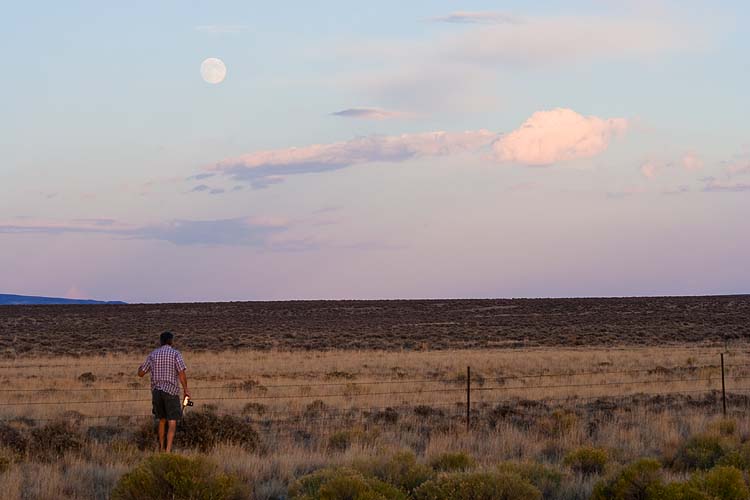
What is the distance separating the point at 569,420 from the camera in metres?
15.9

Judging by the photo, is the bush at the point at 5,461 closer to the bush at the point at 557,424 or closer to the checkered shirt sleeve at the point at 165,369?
the checkered shirt sleeve at the point at 165,369

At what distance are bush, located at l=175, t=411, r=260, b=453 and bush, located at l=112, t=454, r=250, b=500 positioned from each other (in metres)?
3.65

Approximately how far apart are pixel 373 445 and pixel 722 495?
18.3 feet

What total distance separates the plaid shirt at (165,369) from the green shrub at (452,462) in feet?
12.0

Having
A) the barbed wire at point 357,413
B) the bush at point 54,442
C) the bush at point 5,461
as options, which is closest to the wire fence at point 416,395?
the barbed wire at point 357,413

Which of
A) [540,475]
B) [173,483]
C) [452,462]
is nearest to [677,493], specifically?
[540,475]

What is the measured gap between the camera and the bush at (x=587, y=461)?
11.7 m

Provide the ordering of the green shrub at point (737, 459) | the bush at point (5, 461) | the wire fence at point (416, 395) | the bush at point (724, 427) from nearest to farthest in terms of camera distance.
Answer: the green shrub at point (737, 459) < the bush at point (5, 461) < the bush at point (724, 427) < the wire fence at point (416, 395)

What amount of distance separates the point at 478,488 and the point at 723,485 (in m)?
2.44

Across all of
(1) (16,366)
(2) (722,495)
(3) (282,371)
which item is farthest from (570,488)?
(1) (16,366)

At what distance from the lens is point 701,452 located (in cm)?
1230

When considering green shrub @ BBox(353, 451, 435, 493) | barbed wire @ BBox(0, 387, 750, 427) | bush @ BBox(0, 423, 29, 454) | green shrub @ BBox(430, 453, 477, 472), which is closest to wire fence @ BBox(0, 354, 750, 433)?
barbed wire @ BBox(0, 387, 750, 427)

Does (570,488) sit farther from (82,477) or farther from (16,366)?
(16,366)

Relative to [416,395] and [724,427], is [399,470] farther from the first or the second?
[416,395]
